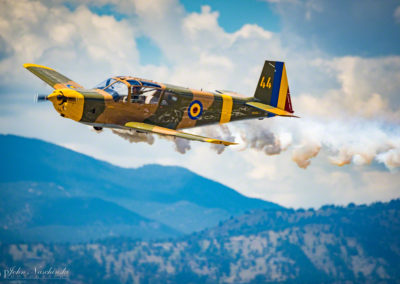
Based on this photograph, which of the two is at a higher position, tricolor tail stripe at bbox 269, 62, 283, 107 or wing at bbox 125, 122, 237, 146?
tricolor tail stripe at bbox 269, 62, 283, 107

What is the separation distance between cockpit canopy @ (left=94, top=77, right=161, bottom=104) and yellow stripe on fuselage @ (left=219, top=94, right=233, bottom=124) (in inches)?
227

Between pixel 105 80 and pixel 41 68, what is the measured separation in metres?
9.85

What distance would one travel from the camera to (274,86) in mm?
35750

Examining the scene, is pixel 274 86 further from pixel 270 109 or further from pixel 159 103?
pixel 159 103

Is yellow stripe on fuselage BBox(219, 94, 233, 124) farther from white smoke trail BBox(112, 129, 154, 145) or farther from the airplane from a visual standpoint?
white smoke trail BBox(112, 129, 154, 145)

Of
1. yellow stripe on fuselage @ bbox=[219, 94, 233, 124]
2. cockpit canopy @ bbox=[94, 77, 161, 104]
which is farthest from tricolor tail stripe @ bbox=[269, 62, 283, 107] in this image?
cockpit canopy @ bbox=[94, 77, 161, 104]

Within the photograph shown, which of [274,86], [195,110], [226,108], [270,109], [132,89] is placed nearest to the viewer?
[132,89]

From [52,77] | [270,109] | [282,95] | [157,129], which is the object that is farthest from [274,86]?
[52,77]

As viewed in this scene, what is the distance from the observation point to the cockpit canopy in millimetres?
27328

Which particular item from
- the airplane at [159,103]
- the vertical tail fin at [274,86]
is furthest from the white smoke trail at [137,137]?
the vertical tail fin at [274,86]

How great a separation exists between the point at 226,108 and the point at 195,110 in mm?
2837

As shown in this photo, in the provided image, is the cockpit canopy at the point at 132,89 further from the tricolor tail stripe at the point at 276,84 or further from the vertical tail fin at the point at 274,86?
the tricolor tail stripe at the point at 276,84

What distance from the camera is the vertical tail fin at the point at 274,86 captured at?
35688 mm

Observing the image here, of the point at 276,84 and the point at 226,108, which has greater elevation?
the point at 276,84
